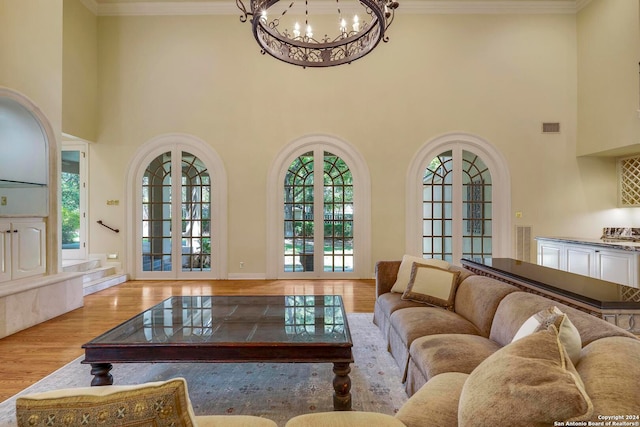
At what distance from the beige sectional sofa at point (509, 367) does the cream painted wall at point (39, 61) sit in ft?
15.2

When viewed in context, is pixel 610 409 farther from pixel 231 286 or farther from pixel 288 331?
pixel 231 286

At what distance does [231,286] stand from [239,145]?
8.68ft

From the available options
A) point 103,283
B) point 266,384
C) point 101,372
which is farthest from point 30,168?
point 266,384

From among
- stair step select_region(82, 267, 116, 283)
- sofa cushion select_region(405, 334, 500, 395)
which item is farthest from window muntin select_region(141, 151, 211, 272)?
sofa cushion select_region(405, 334, 500, 395)

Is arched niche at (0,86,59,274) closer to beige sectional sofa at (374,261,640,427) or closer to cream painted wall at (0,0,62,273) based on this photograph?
cream painted wall at (0,0,62,273)

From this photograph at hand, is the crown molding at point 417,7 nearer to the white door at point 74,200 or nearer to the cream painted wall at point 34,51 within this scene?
the cream painted wall at point 34,51

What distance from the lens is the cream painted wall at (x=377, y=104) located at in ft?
19.9

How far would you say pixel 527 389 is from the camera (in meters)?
0.93

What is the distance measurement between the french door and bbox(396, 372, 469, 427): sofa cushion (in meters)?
5.34

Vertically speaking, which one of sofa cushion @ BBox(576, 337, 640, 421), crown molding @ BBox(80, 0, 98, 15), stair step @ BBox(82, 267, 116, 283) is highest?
crown molding @ BBox(80, 0, 98, 15)

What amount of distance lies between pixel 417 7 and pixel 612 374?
6.76 m

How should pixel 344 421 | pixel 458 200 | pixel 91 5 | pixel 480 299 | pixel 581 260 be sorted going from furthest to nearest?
1. pixel 458 200
2. pixel 91 5
3. pixel 581 260
4. pixel 480 299
5. pixel 344 421

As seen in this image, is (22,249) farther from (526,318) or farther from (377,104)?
(377,104)

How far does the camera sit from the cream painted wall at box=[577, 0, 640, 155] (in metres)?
5.06
